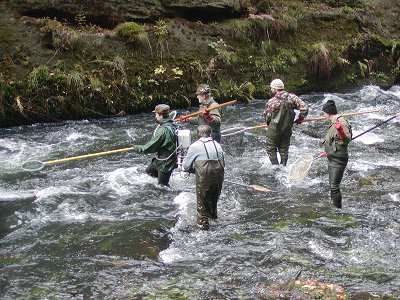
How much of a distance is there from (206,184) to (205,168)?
0.84 ft

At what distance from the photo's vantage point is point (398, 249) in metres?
7.63

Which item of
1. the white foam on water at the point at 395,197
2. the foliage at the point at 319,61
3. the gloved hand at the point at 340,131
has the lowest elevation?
the white foam on water at the point at 395,197

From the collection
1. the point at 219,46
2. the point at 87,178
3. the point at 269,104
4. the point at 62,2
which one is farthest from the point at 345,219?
the point at 62,2

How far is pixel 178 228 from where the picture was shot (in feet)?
27.8

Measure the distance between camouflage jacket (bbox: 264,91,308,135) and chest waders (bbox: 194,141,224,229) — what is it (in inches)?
121

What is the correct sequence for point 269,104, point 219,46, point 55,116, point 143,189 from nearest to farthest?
1. point 143,189
2. point 269,104
3. point 55,116
4. point 219,46

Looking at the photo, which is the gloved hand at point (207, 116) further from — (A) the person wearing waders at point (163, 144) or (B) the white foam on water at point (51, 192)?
(B) the white foam on water at point (51, 192)

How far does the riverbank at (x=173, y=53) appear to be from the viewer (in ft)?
46.1

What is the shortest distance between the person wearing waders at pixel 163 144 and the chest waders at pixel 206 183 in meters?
1.31

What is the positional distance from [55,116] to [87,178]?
13.3 feet

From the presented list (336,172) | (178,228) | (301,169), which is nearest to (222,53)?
(301,169)

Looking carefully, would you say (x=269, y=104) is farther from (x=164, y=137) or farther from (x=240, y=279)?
(x=240, y=279)

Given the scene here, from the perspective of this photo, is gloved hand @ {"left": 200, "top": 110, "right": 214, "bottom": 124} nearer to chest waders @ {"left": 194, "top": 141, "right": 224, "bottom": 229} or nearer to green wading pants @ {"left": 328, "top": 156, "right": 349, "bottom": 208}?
chest waders @ {"left": 194, "top": 141, "right": 224, "bottom": 229}

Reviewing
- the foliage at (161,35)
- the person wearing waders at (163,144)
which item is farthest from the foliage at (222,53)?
the person wearing waders at (163,144)
